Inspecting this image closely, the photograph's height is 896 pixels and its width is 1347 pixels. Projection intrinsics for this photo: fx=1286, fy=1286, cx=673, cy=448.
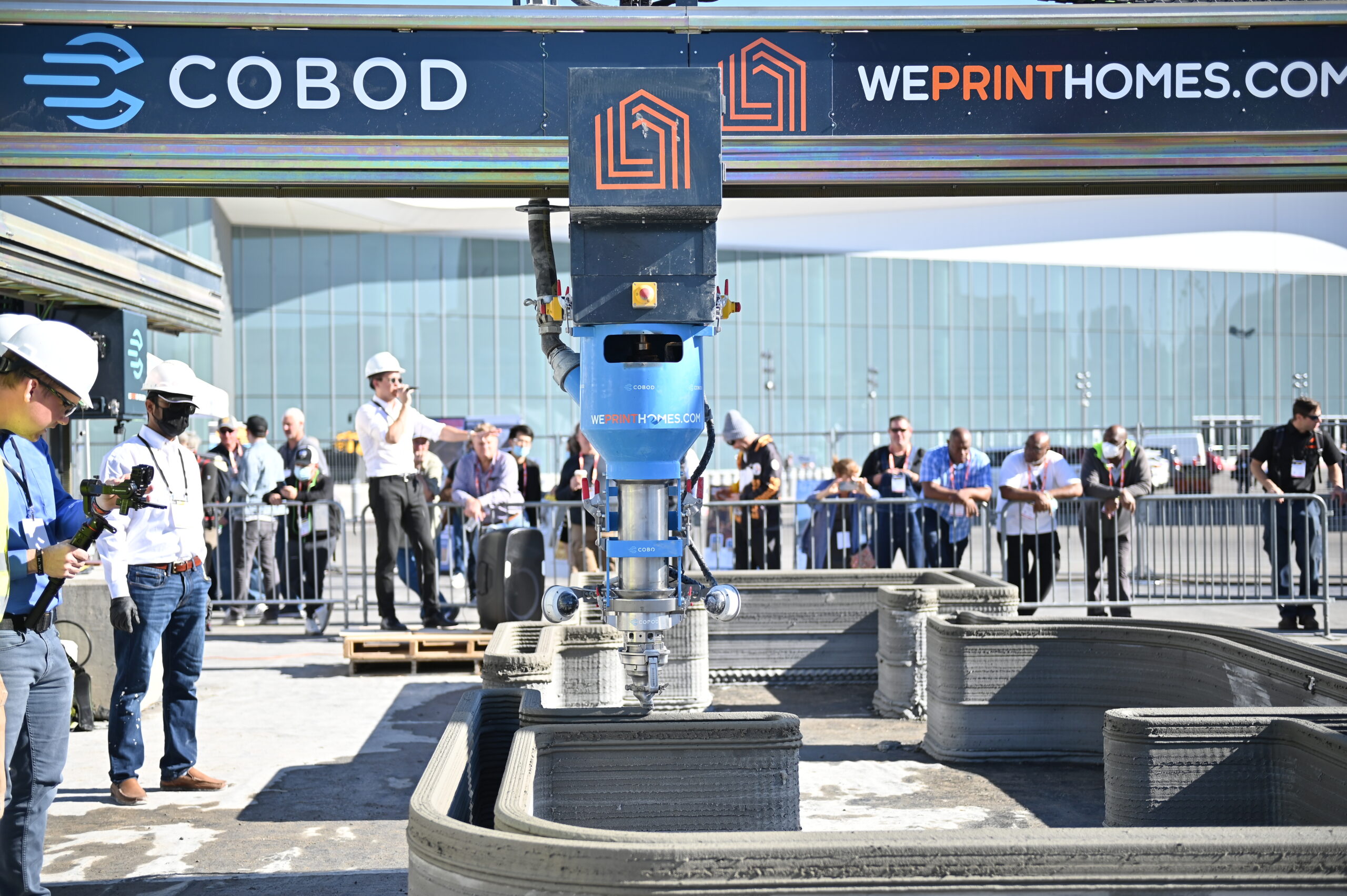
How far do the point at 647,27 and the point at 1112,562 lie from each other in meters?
8.38

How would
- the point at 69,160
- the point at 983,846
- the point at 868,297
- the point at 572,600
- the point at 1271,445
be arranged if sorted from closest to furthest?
the point at 983,846
the point at 572,600
the point at 69,160
the point at 1271,445
the point at 868,297

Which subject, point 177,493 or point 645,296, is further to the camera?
point 177,493

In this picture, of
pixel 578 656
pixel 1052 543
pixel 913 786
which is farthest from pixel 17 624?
pixel 1052 543

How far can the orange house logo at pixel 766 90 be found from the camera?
547cm

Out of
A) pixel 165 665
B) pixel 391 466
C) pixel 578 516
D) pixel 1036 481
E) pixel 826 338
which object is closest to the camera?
pixel 165 665

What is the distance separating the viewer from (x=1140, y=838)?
3.01 m

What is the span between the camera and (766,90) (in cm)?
551

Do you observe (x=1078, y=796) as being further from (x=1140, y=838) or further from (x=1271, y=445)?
(x=1271, y=445)

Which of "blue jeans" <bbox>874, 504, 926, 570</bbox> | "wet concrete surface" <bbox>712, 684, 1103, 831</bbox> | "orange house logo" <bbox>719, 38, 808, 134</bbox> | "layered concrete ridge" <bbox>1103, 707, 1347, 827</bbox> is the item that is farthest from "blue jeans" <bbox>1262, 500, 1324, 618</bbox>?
"orange house logo" <bbox>719, 38, 808, 134</bbox>

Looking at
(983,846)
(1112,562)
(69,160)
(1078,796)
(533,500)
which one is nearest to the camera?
(983,846)

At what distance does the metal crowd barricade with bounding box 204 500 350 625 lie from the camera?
41.0ft

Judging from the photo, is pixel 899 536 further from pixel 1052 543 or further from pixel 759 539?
pixel 1052 543

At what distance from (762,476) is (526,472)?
105 inches

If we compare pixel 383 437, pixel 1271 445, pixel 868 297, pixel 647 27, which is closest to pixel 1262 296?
pixel 868 297
